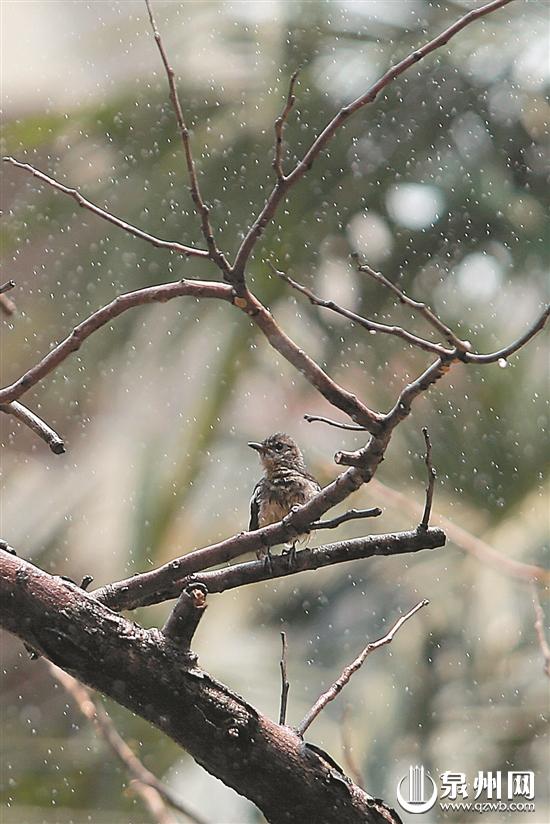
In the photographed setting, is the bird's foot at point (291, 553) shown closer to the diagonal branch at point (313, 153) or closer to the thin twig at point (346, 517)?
the thin twig at point (346, 517)

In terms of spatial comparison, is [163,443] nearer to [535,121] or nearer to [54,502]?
[54,502]

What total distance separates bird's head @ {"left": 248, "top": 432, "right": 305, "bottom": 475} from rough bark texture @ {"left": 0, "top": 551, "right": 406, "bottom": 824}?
430 millimetres

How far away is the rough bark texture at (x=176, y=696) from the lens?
1.64 feet

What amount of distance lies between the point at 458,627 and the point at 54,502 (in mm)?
551

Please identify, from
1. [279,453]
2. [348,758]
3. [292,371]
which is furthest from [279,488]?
[292,371]

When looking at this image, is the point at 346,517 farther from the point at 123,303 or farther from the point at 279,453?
the point at 279,453

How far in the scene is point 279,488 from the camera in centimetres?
88

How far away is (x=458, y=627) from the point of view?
131 cm

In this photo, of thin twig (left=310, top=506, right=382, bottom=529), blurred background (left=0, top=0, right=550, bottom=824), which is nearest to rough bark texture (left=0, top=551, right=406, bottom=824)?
thin twig (left=310, top=506, right=382, bottom=529)

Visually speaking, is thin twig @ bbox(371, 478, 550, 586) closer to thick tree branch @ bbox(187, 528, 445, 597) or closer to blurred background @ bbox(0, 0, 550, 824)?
blurred background @ bbox(0, 0, 550, 824)

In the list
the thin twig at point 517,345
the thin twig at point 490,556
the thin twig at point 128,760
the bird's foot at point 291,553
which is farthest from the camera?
the thin twig at point 490,556

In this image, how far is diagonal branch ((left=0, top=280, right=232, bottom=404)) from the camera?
1.72ft

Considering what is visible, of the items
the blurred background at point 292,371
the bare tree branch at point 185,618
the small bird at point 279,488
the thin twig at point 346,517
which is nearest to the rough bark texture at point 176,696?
the bare tree branch at point 185,618

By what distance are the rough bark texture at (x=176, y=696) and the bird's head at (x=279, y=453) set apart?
43 centimetres
